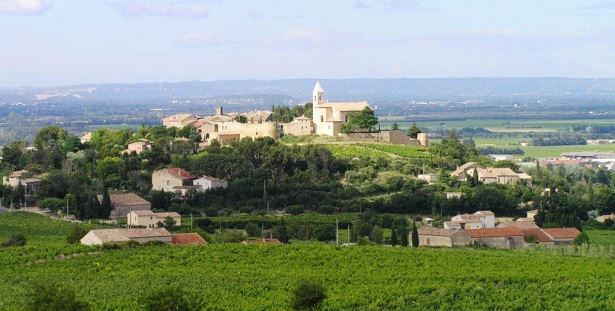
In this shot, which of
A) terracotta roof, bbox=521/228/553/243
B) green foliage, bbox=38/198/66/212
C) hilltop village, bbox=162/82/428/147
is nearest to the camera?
terracotta roof, bbox=521/228/553/243

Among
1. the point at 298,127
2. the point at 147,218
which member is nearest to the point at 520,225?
the point at 147,218

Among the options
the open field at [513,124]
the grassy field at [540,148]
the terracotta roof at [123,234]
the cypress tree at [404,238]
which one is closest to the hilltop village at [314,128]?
the cypress tree at [404,238]

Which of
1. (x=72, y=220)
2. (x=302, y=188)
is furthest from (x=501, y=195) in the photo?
(x=72, y=220)

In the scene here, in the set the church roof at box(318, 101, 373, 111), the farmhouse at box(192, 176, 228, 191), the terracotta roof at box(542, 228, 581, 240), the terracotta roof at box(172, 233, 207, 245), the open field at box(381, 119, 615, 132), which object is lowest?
the open field at box(381, 119, 615, 132)

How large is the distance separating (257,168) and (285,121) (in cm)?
1354

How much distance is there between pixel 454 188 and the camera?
57281 millimetres

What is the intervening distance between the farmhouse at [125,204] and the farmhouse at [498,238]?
1423 cm

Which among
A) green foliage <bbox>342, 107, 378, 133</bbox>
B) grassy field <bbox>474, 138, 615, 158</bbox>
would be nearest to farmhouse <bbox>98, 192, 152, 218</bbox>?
green foliage <bbox>342, 107, 378, 133</bbox>

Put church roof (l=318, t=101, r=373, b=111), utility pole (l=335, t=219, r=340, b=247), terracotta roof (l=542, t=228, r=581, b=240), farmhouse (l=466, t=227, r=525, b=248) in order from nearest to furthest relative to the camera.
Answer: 1. utility pole (l=335, t=219, r=340, b=247)
2. farmhouse (l=466, t=227, r=525, b=248)
3. terracotta roof (l=542, t=228, r=581, b=240)
4. church roof (l=318, t=101, r=373, b=111)

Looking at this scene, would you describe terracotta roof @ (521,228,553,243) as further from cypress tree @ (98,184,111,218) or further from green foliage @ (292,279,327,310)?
green foliage @ (292,279,327,310)

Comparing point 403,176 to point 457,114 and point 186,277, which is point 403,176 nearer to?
point 186,277

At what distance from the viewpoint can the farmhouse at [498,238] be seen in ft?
149

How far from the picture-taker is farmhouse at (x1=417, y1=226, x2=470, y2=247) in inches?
1759

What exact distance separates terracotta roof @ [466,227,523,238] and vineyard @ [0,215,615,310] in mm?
6136
